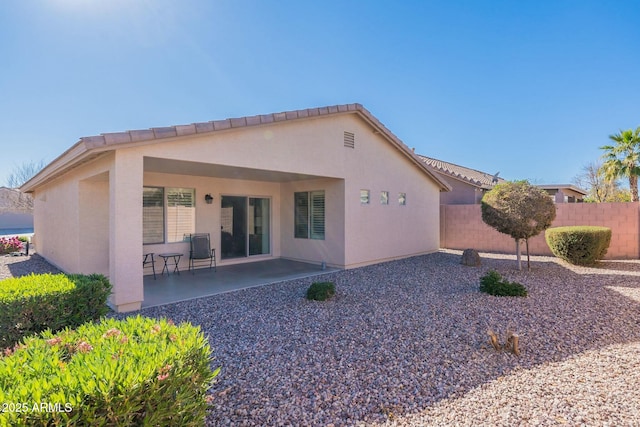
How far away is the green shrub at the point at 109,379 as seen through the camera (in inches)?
65.5

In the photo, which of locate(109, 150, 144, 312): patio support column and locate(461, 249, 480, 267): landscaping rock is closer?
locate(109, 150, 144, 312): patio support column

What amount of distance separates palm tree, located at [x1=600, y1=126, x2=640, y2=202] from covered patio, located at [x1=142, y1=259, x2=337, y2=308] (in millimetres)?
17605

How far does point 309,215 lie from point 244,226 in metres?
2.40

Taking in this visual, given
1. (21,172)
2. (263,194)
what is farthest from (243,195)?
(21,172)

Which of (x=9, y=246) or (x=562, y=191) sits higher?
(x=562, y=191)

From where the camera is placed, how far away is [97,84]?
38.4ft

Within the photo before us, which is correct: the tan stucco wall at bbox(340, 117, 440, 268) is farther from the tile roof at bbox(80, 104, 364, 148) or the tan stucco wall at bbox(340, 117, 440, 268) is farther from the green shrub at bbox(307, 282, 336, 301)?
the green shrub at bbox(307, 282, 336, 301)

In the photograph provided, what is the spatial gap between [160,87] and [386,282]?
10.8 m

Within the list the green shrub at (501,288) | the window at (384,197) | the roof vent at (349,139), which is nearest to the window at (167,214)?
the roof vent at (349,139)

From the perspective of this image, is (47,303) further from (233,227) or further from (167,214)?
(233,227)

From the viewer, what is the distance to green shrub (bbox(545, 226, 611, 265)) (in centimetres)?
1084

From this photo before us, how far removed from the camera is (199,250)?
10.2 metres

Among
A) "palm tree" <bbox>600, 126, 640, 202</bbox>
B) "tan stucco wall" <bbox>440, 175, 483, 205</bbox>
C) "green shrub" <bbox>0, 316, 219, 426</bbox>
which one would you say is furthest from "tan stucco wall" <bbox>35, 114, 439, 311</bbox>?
"palm tree" <bbox>600, 126, 640, 202</bbox>

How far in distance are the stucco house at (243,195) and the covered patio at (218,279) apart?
647 millimetres
